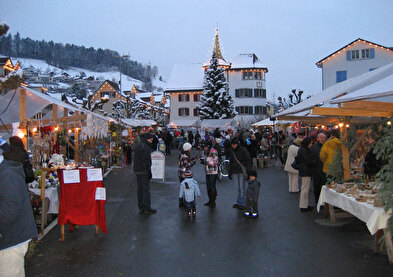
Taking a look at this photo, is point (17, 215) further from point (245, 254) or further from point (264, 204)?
point (264, 204)

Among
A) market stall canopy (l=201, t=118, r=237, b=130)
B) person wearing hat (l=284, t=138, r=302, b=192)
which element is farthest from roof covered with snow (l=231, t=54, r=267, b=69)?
person wearing hat (l=284, t=138, r=302, b=192)

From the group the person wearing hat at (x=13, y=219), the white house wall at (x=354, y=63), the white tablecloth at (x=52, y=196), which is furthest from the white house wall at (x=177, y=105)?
the person wearing hat at (x=13, y=219)

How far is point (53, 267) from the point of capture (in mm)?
5586

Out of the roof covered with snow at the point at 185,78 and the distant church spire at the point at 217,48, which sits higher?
the distant church spire at the point at 217,48

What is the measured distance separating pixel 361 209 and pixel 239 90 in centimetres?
5346

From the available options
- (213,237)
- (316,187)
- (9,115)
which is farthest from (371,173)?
(9,115)

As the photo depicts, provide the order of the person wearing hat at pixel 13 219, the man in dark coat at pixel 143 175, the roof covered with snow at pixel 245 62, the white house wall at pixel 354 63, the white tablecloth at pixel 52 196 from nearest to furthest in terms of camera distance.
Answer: the person wearing hat at pixel 13 219 → the white tablecloth at pixel 52 196 → the man in dark coat at pixel 143 175 → the white house wall at pixel 354 63 → the roof covered with snow at pixel 245 62

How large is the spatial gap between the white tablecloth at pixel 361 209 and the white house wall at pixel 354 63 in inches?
1442

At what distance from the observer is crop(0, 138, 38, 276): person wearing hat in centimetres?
344

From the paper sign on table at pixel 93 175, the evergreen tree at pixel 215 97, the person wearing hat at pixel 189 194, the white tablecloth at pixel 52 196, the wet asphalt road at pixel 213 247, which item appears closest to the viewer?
the wet asphalt road at pixel 213 247

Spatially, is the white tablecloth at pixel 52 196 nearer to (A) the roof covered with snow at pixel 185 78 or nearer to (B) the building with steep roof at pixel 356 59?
(B) the building with steep roof at pixel 356 59

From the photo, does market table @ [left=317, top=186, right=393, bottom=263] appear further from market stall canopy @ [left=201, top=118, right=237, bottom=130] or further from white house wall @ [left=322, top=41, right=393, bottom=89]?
white house wall @ [left=322, top=41, right=393, bottom=89]

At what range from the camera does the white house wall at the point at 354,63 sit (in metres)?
40.6

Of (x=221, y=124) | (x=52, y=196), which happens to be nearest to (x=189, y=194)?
(x=52, y=196)
